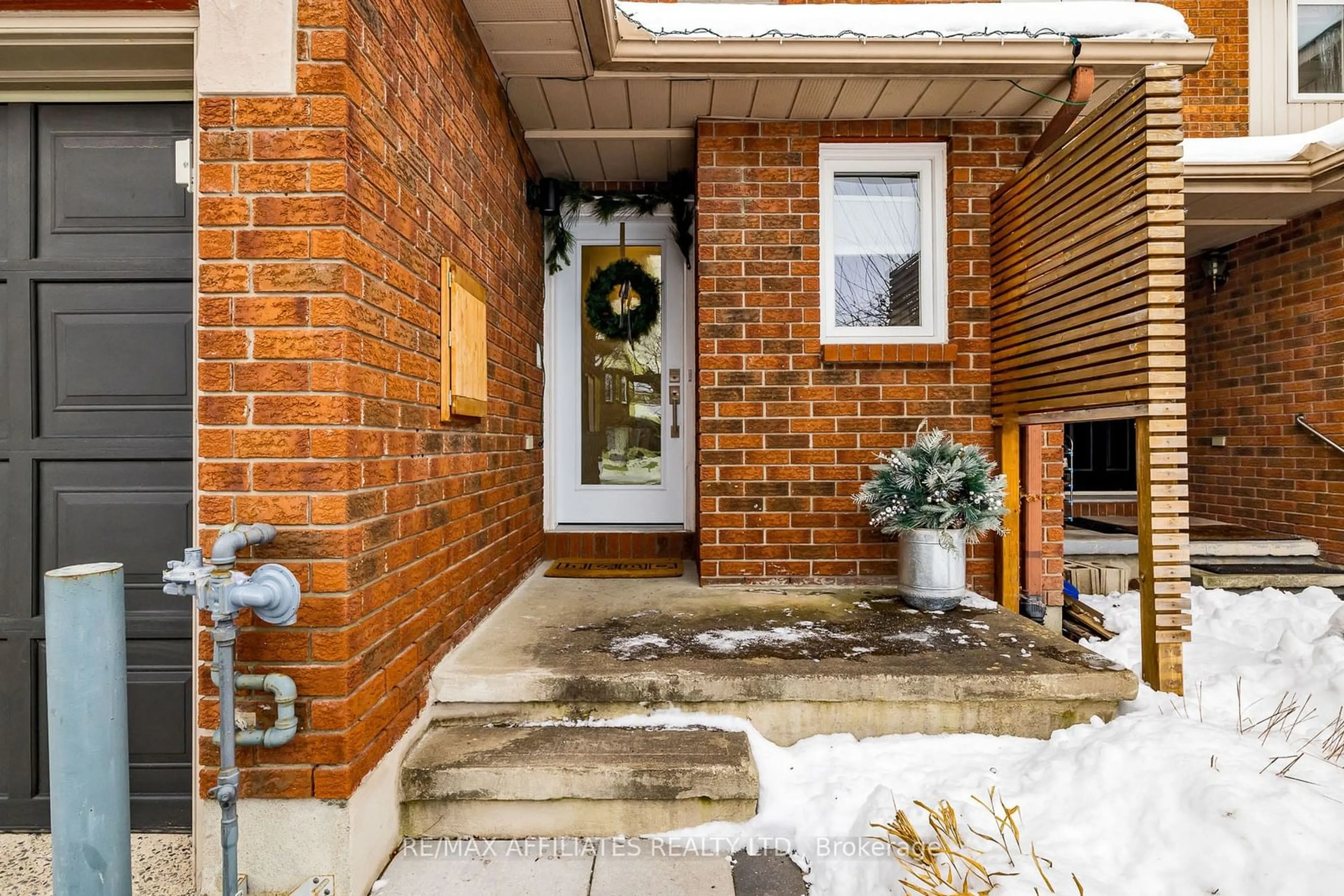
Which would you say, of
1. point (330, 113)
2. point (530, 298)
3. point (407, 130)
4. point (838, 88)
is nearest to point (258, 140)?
point (330, 113)

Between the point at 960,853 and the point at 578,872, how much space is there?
1046 millimetres

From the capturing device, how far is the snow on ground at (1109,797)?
1514mm

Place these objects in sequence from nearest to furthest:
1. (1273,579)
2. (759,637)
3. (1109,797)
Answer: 1. (1109,797)
2. (759,637)
3. (1273,579)

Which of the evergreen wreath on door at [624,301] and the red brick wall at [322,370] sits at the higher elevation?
the evergreen wreath on door at [624,301]

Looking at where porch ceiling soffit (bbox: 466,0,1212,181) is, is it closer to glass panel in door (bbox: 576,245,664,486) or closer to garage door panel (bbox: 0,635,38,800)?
glass panel in door (bbox: 576,245,664,486)

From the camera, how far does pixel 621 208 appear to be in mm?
4160

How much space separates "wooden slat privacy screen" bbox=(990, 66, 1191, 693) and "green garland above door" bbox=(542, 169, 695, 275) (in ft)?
6.61

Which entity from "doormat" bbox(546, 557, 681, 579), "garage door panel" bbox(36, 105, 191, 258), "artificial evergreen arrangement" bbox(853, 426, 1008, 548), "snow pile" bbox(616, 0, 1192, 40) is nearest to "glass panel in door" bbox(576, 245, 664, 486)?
"doormat" bbox(546, 557, 681, 579)

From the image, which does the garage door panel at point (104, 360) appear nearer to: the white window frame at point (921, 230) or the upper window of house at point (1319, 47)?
the white window frame at point (921, 230)

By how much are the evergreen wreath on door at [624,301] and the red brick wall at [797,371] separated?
92 centimetres

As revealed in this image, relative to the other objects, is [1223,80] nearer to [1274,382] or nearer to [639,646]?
[1274,382]

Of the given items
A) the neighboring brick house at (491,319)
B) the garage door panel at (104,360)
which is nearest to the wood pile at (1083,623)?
the neighboring brick house at (491,319)

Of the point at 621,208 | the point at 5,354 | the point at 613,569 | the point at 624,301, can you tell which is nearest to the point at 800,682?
the point at 613,569

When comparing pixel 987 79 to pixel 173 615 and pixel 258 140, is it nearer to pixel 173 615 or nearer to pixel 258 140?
pixel 258 140
